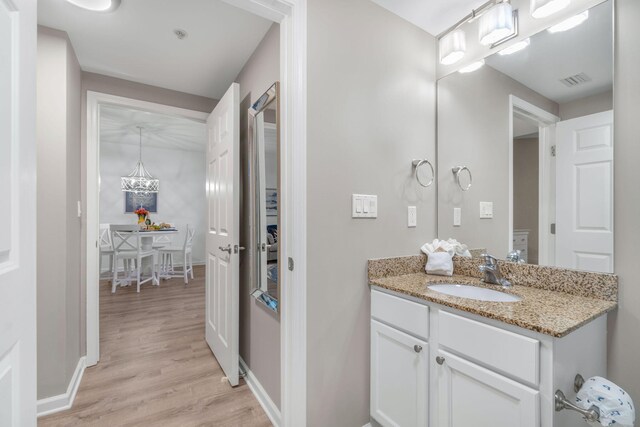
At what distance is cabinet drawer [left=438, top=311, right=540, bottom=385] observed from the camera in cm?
89

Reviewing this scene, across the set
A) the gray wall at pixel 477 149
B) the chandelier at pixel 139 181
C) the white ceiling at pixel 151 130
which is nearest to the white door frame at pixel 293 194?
the gray wall at pixel 477 149

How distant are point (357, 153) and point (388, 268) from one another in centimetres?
65

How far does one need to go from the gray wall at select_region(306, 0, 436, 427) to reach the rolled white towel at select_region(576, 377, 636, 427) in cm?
87

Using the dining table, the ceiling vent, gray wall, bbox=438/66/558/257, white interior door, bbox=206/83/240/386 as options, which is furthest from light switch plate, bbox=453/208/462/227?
the dining table

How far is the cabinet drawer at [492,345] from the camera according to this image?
89cm

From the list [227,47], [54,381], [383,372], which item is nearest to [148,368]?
[54,381]

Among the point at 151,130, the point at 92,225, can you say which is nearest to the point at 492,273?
the point at 92,225

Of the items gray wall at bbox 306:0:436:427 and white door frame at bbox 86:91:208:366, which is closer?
gray wall at bbox 306:0:436:427

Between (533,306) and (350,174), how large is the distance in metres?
0.94

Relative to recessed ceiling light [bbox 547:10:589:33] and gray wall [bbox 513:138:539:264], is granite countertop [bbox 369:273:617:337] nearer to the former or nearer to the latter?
gray wall [bbox 513:138:539:264]

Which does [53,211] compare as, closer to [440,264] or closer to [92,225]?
[92,225]

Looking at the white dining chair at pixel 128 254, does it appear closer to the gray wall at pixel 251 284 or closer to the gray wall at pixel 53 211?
the gray wall at pixel 53 211

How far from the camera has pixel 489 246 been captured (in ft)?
5.44

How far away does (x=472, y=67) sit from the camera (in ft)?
5.57
